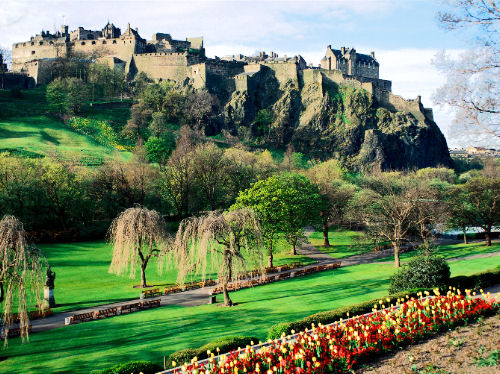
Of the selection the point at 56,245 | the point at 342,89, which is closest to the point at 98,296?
the point at 56,245

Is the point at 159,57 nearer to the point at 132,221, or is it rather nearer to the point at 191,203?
the point at 191,203

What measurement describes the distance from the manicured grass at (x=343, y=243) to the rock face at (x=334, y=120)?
4576 centimetres

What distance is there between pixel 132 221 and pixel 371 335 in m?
20.4

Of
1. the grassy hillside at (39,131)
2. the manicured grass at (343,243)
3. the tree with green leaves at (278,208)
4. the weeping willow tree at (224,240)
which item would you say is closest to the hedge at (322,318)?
the weeping willow tree at (224,240)

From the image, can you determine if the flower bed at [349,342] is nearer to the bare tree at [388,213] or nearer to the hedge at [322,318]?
the hedge at [322,318]

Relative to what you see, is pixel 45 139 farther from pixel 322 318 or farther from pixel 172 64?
pixel 322 318

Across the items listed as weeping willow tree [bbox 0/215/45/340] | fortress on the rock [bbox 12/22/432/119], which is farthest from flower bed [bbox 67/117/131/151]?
weeping willow tree [bbox 0/215/45/340]

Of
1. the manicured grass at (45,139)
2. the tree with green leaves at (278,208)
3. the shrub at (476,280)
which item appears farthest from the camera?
the manicured grass at (45,139)

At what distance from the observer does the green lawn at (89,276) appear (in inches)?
1252

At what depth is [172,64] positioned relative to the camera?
386 feet

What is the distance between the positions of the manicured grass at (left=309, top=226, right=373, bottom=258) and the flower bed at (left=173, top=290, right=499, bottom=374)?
28668mm

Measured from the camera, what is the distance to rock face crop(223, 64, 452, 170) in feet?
360

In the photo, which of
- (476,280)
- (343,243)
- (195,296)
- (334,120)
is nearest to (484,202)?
(343,243)

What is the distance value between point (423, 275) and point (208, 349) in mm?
14388
